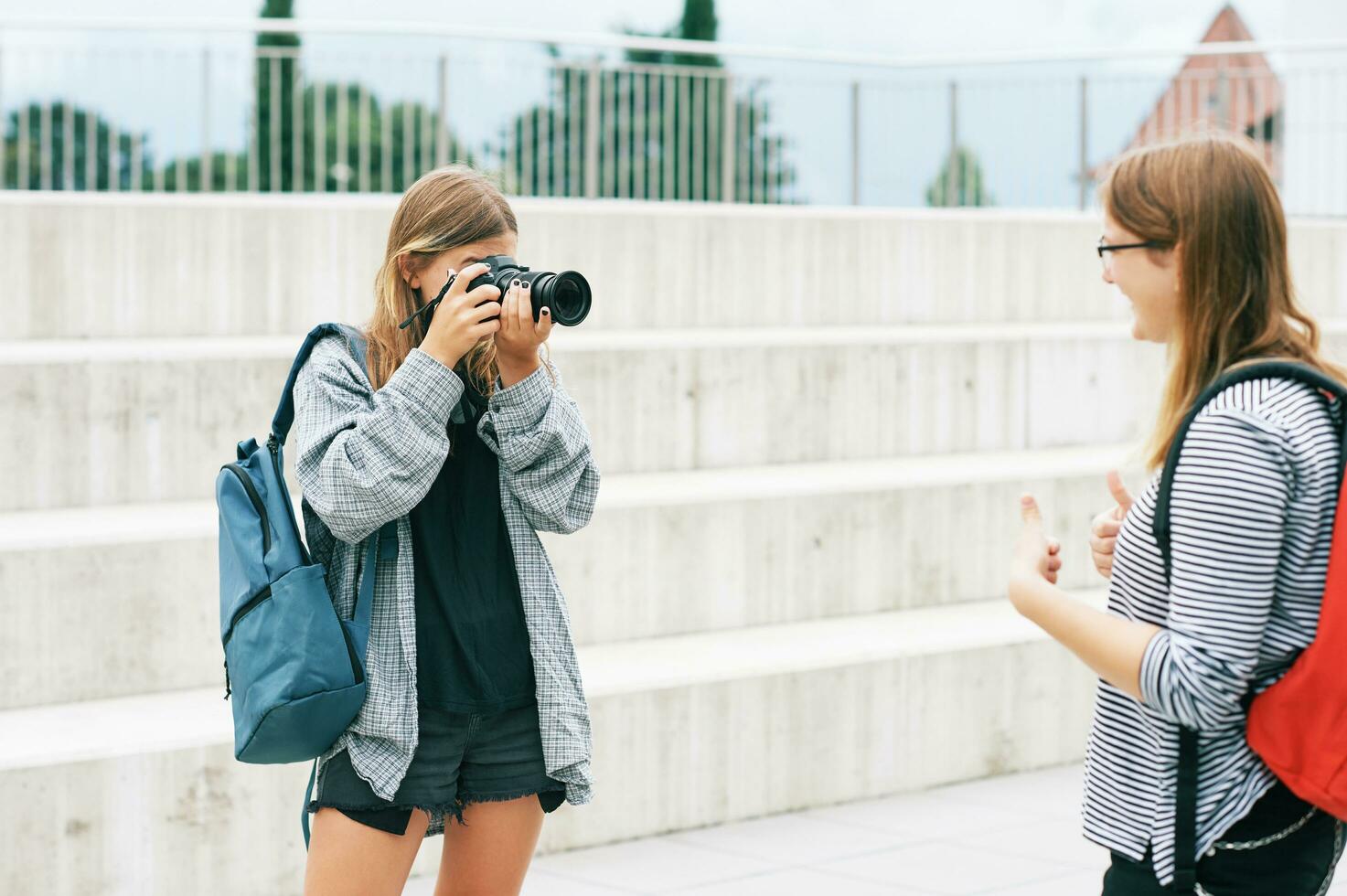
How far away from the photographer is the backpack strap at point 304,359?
2.36 metres

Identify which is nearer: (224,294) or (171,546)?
(171,546)

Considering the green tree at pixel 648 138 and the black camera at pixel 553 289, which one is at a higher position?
the green tree at pixel 648 138

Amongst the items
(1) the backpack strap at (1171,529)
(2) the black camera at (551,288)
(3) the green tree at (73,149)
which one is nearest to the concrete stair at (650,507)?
(2) the black camera at (551,288)

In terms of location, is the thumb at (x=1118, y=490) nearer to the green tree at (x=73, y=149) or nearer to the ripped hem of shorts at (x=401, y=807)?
the ripped hem of shorts at (x=401, y=807)

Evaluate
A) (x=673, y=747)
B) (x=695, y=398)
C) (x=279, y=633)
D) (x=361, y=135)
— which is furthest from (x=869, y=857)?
(x=361, y=135)

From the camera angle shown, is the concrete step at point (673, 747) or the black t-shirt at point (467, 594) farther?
the concrete step at point (673, 747)

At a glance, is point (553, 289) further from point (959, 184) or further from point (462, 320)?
point (959, 184)

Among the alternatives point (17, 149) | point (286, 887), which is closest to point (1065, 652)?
point (286, 887)

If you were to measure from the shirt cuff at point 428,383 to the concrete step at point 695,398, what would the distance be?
2056 millimetres

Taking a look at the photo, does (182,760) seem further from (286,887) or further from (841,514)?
(841,514)

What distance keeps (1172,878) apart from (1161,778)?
12cm

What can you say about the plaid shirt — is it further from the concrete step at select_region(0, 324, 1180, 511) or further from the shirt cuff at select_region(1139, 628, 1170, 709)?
the concrete step at select_region(0, 324, 1180, 511)

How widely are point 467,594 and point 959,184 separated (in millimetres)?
9158

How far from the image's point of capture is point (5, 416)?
15.3 feet
